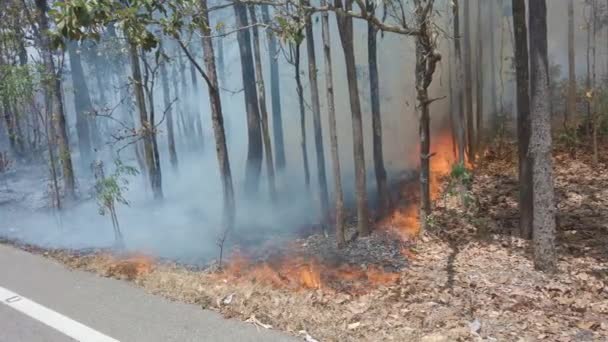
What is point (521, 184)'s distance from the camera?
25.8 ft

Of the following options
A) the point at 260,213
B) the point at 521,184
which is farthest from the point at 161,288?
the point at 260,213

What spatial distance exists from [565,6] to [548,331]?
45.0ft

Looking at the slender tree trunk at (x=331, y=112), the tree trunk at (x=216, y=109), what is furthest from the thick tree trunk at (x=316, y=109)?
the tree trunk at (x=216, y=109)

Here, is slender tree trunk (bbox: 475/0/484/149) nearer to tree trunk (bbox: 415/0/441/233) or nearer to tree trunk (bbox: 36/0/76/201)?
tree trunk (bbox: 415/0/441/233)

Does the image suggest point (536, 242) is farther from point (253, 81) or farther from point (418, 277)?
point (253, 81)

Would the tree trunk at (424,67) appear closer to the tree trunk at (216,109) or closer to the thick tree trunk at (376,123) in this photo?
the thick tree trunk at (376,123)

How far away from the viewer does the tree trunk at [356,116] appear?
9.20m

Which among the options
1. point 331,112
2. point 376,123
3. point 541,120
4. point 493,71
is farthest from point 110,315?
point 493,71

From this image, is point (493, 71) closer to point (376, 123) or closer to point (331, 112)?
point (376, 123)

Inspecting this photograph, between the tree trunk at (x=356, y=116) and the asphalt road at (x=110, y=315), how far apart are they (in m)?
5.38

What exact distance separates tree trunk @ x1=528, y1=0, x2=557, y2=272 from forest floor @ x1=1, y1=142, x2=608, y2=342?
960 millimetres

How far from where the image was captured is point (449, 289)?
6289 millimetres

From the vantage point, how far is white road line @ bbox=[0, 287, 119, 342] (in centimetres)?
433

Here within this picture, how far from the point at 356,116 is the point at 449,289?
4379 millimetres
